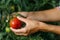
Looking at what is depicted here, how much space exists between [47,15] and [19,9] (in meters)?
0.29

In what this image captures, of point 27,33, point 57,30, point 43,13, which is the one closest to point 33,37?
point 27,33

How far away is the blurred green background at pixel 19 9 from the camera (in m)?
1.87

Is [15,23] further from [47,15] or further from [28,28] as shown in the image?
[47,15]

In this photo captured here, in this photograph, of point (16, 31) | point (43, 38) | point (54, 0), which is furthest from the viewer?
point (54, 0)

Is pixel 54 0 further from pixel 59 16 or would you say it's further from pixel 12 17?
pixel 12 17

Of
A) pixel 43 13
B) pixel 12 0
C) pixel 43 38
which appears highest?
pixel 12 0

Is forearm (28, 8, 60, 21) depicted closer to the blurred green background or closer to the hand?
the blurred green background

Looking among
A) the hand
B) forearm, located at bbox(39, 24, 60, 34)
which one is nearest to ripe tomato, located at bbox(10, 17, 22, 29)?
the hand

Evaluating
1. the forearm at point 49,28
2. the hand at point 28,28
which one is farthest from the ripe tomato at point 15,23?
the forearm at point 49,28

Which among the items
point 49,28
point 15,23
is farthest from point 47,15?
point 15,23

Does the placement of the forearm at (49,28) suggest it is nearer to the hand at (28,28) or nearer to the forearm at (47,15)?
the hand at (28,28)

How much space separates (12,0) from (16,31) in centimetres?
28

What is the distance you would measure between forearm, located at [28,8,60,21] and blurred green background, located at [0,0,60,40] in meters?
0.04

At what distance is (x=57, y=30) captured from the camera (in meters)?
1.90
